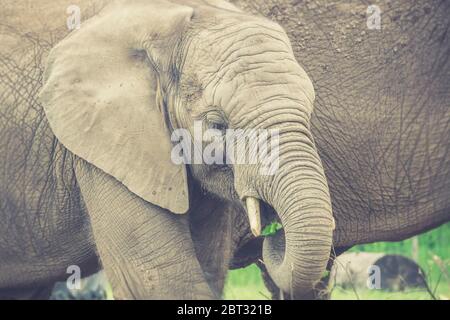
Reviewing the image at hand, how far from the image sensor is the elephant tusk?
589 centimetres

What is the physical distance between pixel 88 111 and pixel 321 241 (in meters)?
1.30

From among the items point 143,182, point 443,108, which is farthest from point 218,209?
point 443,108

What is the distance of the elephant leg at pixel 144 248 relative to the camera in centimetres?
633

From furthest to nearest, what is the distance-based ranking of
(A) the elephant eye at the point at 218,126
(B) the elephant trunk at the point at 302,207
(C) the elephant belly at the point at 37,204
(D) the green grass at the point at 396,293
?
(D) the green grass at the point at 396,293, (C) the elephant belly at the point at 37,204, (A) the elephant eye at the point at 218,126, (B) the elephant trunk at the point at 302,207

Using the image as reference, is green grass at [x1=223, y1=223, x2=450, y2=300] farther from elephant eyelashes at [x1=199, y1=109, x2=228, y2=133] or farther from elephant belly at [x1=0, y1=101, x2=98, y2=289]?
elephant eyelashes at [x1=199, y1=109, x2=228, y2=133]

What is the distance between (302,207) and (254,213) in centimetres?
28

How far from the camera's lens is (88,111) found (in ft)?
21.0

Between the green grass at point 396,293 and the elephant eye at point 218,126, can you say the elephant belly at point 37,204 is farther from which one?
the green grass at point 396,293

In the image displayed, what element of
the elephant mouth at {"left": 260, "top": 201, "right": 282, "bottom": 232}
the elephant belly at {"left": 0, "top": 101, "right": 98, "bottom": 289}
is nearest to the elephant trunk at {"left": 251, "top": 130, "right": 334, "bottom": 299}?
the elephant mouth at {"left": 260, "top": 201, "right": 282, "bottom": 232}

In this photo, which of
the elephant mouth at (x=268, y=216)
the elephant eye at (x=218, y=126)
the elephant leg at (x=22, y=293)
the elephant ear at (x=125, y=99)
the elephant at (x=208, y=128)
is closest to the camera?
the elephant at (x=208, y=128)
